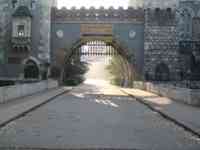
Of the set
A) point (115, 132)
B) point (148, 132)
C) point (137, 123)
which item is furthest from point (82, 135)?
point (137, 123)

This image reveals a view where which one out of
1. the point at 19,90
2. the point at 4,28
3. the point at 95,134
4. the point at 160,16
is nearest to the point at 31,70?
the point at 4,28

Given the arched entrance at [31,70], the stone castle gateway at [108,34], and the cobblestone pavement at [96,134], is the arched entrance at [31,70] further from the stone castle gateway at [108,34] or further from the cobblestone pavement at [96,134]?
the cobblestone pavement at [96,134]

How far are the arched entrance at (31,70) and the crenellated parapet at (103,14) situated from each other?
5.52 metres

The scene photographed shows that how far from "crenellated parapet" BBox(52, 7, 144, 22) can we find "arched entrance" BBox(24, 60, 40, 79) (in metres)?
5.52

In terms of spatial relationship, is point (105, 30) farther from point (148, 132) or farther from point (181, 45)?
point (148, 132)

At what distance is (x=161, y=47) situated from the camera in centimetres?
4025

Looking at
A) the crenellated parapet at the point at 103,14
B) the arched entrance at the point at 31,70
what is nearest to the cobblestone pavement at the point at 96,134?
the arched entrance at the point at 31,70

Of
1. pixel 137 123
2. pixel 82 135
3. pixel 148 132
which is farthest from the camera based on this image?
pixel 137 123

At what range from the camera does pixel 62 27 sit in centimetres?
4159

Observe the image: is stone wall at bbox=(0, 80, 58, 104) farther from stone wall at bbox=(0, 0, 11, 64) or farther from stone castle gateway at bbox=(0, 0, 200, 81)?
stone wall at bbox=(0, 0, 11, 64)

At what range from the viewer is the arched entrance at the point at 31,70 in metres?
41.0

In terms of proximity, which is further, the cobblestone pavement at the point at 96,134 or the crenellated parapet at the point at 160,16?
the crenellated parapet at the point at 160,16

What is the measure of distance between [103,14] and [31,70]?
361 inches

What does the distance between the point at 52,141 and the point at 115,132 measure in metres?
2.04
